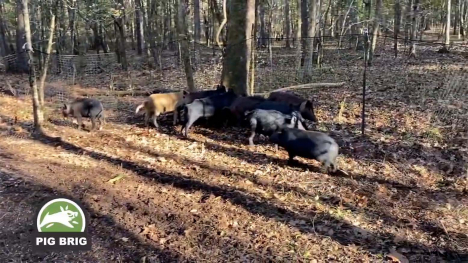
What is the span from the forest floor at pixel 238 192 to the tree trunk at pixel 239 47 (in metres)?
1.57

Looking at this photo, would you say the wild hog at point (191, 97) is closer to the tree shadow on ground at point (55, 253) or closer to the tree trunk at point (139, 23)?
the tree shadow on ground at point (55, 253)

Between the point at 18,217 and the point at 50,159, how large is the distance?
1864mm

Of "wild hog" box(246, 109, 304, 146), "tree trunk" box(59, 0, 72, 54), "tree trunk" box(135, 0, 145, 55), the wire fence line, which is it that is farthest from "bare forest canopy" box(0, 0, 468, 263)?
"tree trunk" box(59, 0, 72, 54)

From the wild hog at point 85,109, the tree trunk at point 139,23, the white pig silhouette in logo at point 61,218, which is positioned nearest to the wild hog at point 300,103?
the wild hog at point 85,109

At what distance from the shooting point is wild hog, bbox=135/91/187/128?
881 centimetres

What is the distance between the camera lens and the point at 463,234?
16.0ft

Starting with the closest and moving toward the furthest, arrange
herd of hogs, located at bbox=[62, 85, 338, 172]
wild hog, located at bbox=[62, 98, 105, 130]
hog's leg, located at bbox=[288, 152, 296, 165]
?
herd of hogs, located at bbox=[62, 85, 338, 172]
hog's leg, located at bbox=[288, 152, 296, 165]
wild hog, located at bbox=[62, 98, 105, 130]

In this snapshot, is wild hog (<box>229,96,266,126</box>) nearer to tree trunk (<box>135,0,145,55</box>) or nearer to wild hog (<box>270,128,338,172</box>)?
wild hog (<box>270,128,338,172</box>)

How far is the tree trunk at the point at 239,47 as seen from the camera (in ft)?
31.6

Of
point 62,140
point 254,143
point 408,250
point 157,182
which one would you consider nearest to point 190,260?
point 157,182

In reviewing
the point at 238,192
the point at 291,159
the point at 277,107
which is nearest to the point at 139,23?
the point at 277,107

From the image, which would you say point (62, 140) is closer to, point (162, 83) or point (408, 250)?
point (408, 250)

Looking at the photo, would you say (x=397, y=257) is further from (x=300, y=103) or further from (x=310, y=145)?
(x=300, y=103)

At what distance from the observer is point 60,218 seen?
14.9ft
